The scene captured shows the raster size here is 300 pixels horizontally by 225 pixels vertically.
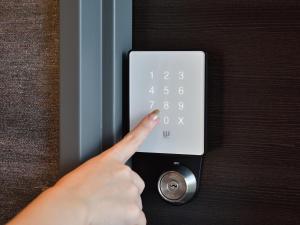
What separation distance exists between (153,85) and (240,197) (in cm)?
16

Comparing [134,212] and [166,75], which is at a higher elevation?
[166,75]

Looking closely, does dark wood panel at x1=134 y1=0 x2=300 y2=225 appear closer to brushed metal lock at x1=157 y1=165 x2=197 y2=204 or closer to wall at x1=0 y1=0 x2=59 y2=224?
brushed metal lock at x1=157 y1=165 x2=197 y2=204

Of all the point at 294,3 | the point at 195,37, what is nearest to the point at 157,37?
the point at 195,37

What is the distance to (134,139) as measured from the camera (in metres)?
0.57

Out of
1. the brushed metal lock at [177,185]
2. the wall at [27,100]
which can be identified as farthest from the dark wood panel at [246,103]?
the wall at [27,100]

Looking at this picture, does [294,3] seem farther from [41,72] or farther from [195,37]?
[41,72]

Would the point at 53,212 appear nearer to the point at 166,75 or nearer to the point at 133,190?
the point at 133,190

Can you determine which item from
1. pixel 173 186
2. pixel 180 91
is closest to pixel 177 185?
pixel 173 186

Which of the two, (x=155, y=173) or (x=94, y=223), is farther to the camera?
(x=155, y=173)

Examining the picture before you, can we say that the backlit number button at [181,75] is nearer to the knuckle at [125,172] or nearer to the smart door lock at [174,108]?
the smart door lock at [174,108]

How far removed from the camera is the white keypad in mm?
584

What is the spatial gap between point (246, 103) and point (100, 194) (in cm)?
19

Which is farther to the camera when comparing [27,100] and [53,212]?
[27,100]

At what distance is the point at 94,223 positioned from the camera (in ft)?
1.72
